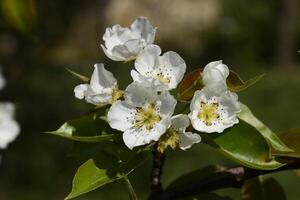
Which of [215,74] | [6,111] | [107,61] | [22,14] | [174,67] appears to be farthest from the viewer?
[107,61]

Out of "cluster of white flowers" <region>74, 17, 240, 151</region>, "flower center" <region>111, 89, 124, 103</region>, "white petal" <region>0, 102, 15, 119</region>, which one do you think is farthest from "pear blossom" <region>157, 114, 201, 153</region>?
"white petal" <region>0, 102, 15, 119</region>

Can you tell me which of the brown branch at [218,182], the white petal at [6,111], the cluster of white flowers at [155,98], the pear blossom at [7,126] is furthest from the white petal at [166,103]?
the white petal at [6,111]

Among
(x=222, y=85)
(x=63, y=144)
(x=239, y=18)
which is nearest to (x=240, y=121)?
(x=222, y=85)

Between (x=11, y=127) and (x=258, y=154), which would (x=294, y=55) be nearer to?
(x=11, y=127)

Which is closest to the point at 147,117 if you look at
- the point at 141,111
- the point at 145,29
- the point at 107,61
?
the point at 141,111

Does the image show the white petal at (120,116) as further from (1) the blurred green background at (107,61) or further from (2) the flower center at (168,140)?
(1) the blurred green background at (107,61)

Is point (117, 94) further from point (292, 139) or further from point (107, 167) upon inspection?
point (292, 139)

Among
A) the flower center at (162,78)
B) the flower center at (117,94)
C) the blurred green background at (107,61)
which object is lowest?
the blurred green background at (107,61)
